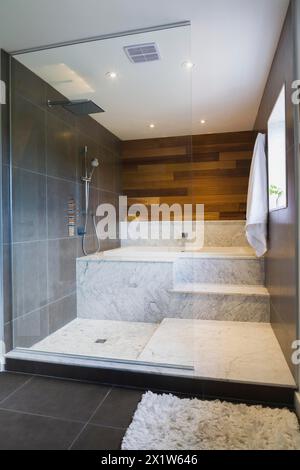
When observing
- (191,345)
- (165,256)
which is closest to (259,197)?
(165,256)

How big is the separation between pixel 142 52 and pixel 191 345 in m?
2.23

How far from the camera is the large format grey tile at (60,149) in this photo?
8.25ft

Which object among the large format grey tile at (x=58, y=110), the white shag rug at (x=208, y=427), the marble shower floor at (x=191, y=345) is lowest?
the white shag rug at (x=208, y=427)

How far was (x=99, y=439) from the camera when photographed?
1.36 meters

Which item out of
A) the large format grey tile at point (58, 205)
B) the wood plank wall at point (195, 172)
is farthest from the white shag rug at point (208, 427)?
the wood plank wall at point (195, 172)

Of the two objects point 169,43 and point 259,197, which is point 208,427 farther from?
point 169,43

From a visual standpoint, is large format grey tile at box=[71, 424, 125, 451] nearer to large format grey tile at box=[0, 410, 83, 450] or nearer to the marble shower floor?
large format grey tile at box=[0, 410, 83, 450]

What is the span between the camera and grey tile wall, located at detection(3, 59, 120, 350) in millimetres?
2193

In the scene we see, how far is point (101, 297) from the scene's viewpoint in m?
2.86

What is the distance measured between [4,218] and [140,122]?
209 cm

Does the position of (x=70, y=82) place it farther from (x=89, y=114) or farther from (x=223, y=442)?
(x=223, y=442)

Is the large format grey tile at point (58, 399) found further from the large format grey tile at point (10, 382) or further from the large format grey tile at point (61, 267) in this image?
the large format grey tile at point (61, 267)

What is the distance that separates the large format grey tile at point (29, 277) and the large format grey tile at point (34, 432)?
83 centimetres
